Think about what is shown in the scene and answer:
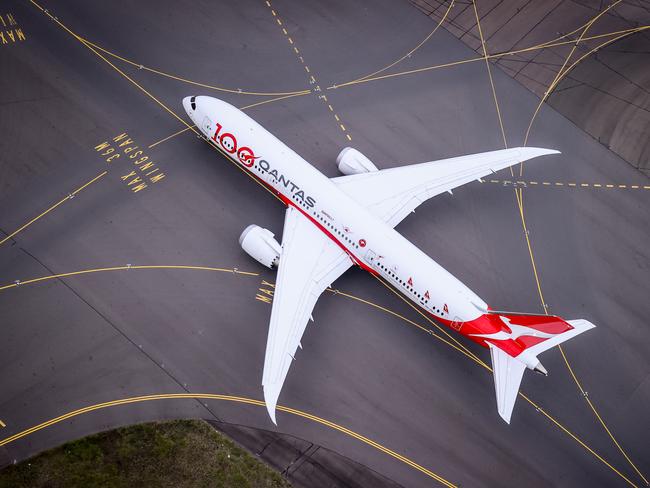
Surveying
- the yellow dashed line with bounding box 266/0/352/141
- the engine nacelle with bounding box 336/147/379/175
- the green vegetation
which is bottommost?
the green vegetation

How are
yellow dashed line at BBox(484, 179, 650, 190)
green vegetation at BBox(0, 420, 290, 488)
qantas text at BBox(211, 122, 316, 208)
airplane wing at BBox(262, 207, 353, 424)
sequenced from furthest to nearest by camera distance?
yellow dashed line at BBox(484, 179, 650, 190) → qantas text at BBox(211, 122, 316, 208) → airplane wing at BBox(262, 207, 353, 424) → green vegetation at BBox(0, 420, 290, 488)

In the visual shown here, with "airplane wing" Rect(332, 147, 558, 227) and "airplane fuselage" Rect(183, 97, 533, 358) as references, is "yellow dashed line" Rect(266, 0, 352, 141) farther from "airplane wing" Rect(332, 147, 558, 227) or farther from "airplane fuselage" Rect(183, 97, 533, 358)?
"airplane fuselage" Rect(183, 97, 533, 358)

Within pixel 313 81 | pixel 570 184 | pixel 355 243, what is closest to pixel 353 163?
pixel 355 243

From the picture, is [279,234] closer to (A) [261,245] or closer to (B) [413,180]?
(A) [261,245]

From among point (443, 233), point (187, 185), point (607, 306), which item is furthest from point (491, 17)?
point (187, 185)

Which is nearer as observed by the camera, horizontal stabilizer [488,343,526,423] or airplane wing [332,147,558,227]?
horizontal stabilizer [488,343,526,423]

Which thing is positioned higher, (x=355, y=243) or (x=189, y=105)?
(x=189, y=105)

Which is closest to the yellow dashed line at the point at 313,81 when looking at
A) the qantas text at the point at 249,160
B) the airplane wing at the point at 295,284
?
the qantas text at the point at 249,160


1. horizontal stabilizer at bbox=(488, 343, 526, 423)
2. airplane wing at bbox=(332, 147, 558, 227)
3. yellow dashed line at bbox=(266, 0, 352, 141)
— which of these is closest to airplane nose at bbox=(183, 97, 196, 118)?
yellow dashed line at bbox=(266, 0, 352, 141)

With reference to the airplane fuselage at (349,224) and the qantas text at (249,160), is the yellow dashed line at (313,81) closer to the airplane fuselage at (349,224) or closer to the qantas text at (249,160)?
the airplane fuselage at (349,224)
